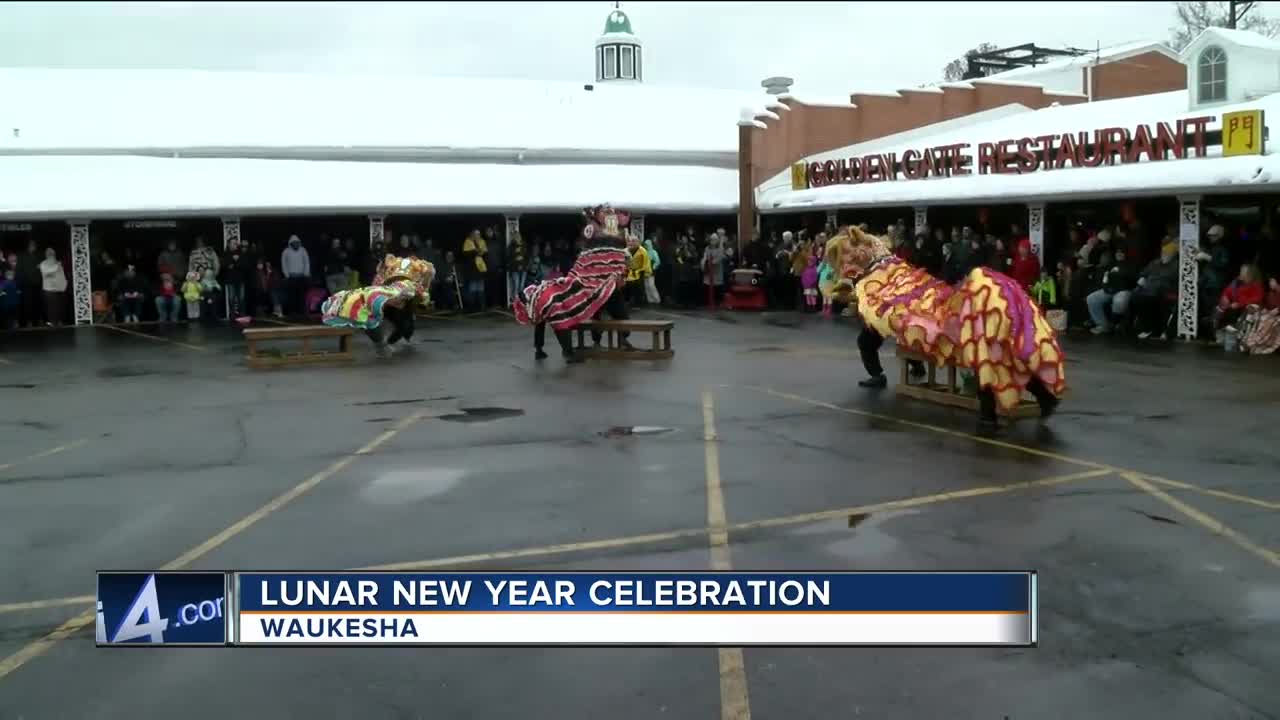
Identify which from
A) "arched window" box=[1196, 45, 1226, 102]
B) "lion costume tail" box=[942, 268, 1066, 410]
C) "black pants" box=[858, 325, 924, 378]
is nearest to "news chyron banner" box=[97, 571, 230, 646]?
"lion costume tail" box=[942, 268, 1066, 410]

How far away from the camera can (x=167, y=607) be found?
15.4 ft

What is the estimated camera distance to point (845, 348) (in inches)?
708

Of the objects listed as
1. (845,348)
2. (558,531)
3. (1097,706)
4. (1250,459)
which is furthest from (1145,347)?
(1097,706)

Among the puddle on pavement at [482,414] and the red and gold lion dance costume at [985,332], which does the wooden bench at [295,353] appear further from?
the red and gold lion dance costume at [985,332]

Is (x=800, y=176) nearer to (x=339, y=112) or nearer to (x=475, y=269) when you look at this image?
(x=475, y=269)

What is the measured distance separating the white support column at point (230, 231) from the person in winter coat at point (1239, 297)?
18585mm

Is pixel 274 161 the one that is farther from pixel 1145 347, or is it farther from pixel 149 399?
pixel 1145 347

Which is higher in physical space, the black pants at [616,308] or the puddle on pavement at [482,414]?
the black pants at [616,308]

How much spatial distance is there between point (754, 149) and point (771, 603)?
2603 cm

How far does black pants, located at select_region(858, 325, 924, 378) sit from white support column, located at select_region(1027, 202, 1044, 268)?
8.87m

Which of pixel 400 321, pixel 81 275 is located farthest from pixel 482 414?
pixel 81 275

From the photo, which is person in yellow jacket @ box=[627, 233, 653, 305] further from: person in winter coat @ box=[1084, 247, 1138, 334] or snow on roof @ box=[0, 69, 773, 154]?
person in winter coat @ box=[1084, 247, 1138, 334]

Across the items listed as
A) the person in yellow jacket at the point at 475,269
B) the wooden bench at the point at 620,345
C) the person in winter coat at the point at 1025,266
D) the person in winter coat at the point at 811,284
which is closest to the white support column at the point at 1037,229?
the person in winter coat at the point at 1025,266

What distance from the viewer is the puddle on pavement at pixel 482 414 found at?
11.9 meters
